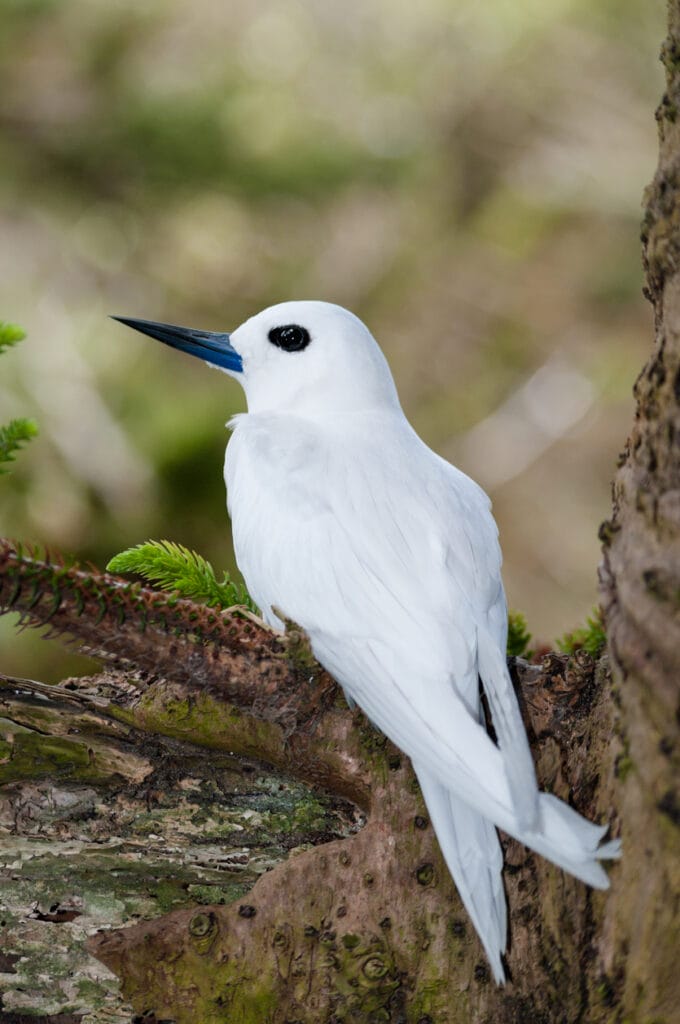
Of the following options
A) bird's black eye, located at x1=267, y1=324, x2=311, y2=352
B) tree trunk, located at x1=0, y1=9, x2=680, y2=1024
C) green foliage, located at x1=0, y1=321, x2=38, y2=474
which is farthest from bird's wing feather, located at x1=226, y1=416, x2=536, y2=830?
green foliage, located at x1=0, y1=321, x2=38, y2=474

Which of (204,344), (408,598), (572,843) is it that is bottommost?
(572,843)

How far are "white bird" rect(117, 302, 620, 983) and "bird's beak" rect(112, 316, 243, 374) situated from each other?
171mm

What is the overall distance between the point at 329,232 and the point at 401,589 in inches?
187

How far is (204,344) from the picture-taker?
228cm

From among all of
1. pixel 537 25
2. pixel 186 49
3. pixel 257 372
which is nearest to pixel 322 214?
pixel 186 49

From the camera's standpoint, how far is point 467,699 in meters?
1.50

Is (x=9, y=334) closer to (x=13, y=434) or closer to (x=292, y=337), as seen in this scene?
(x=13, y=434)

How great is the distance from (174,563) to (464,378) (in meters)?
4.91

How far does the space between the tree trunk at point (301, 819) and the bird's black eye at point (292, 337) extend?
30.3 inches

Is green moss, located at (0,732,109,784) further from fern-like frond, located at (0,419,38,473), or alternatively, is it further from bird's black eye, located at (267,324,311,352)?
bird's black eye, located at (267,324,311,352)

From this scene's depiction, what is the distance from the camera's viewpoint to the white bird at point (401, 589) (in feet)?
4.57

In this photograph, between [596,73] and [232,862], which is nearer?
[232,862]

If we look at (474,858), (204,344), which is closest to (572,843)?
(474,858)

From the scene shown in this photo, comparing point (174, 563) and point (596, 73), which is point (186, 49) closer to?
point (596, 73)
